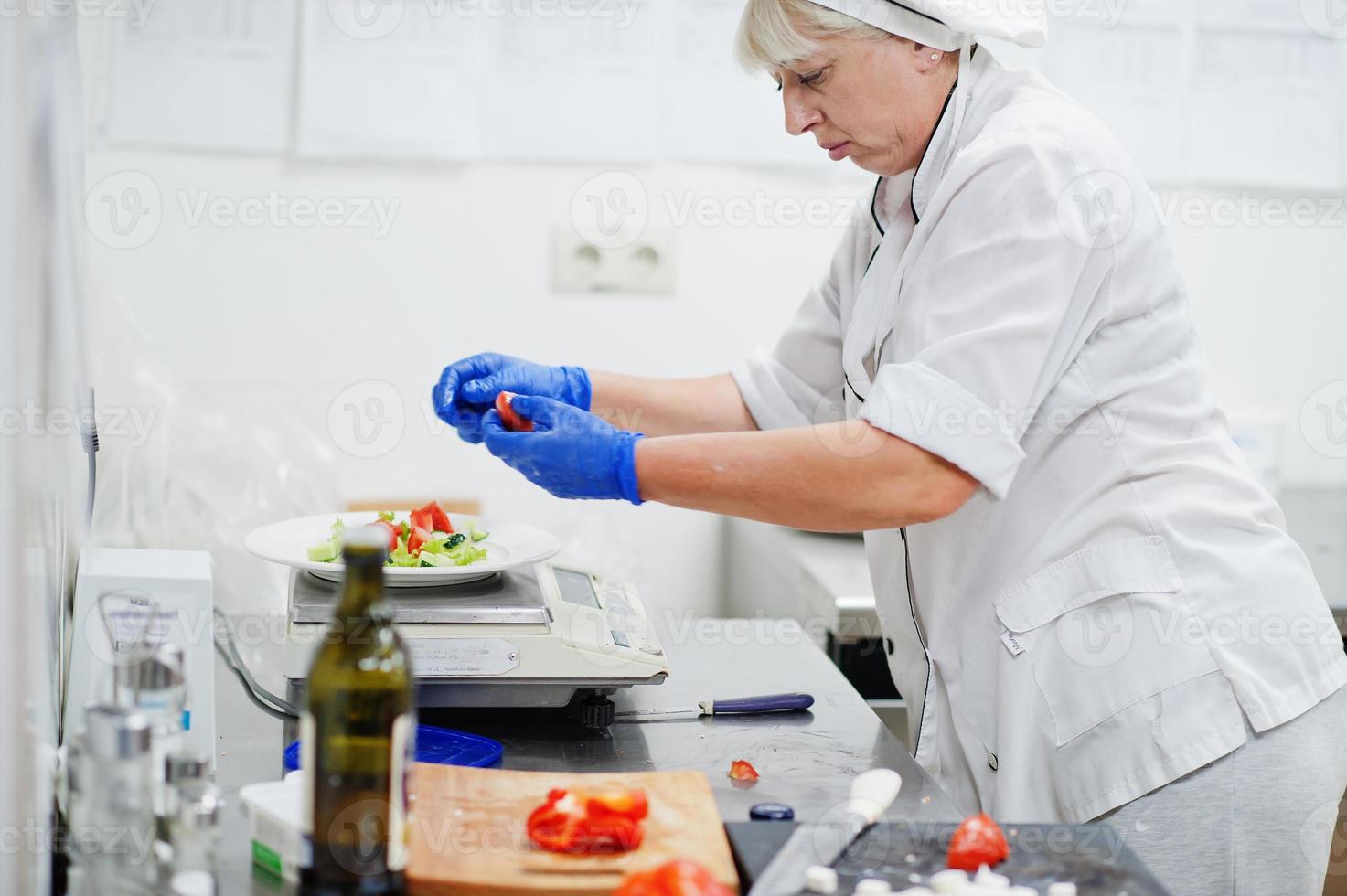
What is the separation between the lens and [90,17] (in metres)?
2.25

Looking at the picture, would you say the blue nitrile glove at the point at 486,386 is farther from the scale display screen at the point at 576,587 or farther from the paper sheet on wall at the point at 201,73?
the paper sheet on wall at the point at 201,73

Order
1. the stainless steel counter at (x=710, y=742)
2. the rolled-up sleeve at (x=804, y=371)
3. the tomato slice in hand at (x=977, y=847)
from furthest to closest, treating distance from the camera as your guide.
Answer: the rolled-up sleeve at (x=804, y=371) < the stainless steel counter at (x=710, y=742) < the tomato slice in hand at (x=977, y=847)

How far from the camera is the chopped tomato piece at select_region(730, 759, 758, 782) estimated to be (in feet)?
3.90

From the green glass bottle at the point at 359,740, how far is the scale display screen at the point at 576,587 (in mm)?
573

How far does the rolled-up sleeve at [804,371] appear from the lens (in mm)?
1736
